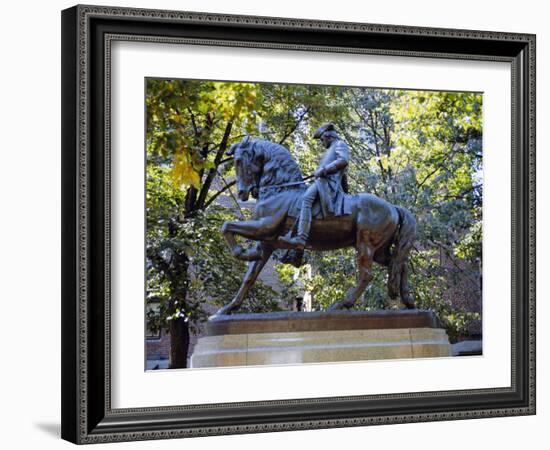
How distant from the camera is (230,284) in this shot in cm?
1160

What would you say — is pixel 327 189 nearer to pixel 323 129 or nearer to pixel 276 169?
pixel 276 169

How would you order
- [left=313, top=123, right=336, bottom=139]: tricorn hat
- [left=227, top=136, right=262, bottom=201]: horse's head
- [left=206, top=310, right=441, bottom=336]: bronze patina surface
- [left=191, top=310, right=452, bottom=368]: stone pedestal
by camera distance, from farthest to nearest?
[left=313, top=123, right=336, bottom=139]: tricorn hat < [left=227, top=136, right=262, bottom=201]: horse's head < [left=206, top=310, right=441, bottom=336]: bronze patina surface < [left=191, top=310, right=452, bottom=368]: stone pedestal

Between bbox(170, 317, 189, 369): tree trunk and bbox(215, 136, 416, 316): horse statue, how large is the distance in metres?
0.34

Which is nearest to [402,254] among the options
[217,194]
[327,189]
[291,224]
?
[327,189]

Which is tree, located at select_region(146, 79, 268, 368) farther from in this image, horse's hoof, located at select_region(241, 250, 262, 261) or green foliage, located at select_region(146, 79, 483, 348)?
horse's hoof, located at select_region(241, 250, 262, 261)

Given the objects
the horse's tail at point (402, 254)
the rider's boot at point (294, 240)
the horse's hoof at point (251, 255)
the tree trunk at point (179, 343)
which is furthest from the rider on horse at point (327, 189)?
the tree trunk at point (179, 343)

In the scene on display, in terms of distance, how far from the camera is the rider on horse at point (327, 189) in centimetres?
1157

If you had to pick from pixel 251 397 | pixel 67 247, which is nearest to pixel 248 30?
pixel 67 247

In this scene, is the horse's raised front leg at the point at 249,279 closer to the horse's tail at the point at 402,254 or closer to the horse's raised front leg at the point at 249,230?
the horse's raised front leg at the point at 249,230

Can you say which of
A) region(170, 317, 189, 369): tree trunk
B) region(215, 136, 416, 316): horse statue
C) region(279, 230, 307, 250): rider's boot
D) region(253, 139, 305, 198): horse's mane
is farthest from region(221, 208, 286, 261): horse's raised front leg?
region(170, 317, 189, 369): tree trunk

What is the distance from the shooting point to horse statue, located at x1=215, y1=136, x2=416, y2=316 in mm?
11523

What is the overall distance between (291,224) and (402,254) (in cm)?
117

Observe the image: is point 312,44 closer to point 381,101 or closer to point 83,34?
point 381,101

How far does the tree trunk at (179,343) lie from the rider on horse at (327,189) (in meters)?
1.21
